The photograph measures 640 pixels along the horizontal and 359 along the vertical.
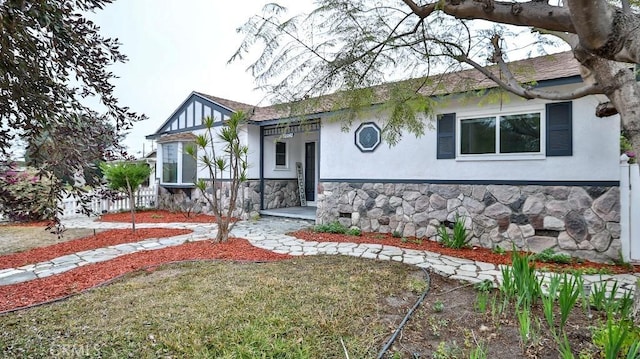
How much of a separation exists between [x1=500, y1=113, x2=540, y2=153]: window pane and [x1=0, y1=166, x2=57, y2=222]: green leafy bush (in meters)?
6.23

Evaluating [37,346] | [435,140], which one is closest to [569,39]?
[435,140]

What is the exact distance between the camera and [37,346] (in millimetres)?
2293

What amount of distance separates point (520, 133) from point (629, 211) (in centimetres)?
185

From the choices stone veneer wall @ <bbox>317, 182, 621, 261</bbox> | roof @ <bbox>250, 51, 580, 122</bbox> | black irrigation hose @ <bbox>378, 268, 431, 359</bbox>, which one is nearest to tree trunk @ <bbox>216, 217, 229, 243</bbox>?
roof @ <bbox>250, 51, 580, 122</bbox>

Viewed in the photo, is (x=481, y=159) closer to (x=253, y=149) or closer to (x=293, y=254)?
(x=293, y=254)

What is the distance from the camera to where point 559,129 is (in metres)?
5.09

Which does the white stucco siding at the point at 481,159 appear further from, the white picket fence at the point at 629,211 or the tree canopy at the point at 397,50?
the tree canopy at the point at 397,50

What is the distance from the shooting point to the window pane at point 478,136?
227 inches

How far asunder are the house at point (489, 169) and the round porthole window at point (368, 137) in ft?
0.08

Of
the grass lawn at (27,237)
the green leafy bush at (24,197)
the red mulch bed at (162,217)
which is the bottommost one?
the grass lawn at (27,237)

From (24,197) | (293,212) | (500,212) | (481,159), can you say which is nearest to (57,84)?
(24,197)

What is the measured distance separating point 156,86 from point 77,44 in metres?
11.7

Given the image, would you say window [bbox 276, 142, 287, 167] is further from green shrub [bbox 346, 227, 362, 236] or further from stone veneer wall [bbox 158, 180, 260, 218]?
green shrub [bbox 346, 227, 362, 236]

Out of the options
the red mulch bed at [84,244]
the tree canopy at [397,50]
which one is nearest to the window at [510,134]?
the tree canopy at [397,50]
